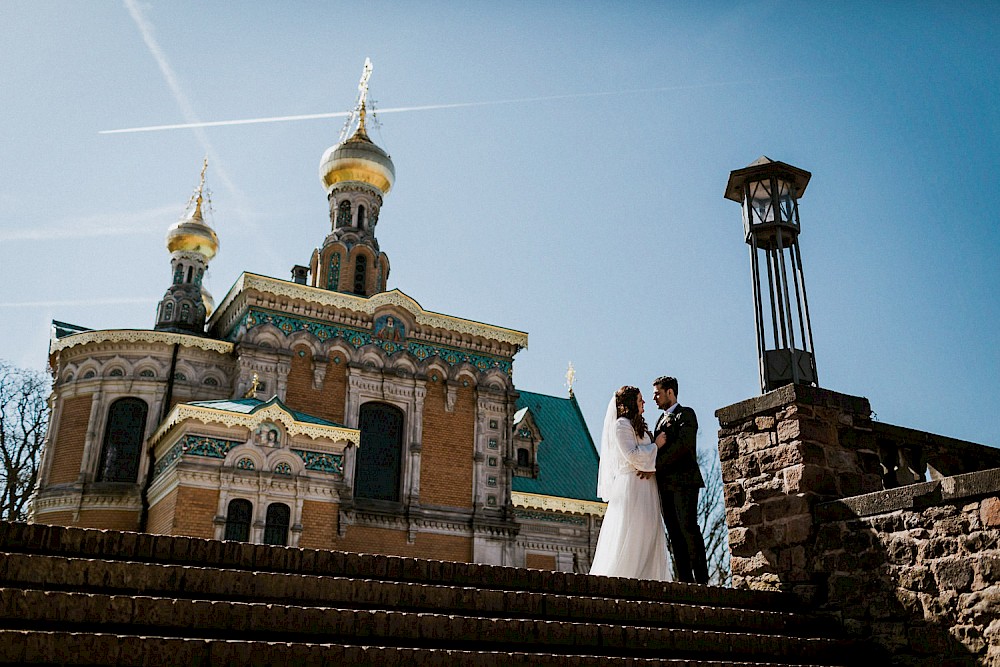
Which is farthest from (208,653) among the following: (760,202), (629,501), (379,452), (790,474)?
(379,452)

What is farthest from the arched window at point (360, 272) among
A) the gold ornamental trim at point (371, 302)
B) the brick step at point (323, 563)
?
the brick step at point (323, 563)

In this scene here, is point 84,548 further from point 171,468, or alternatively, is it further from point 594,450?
point 594,450

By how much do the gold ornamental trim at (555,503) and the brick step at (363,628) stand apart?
21663 millimetres

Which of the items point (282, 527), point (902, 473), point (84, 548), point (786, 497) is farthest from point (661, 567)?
point (282, 527)

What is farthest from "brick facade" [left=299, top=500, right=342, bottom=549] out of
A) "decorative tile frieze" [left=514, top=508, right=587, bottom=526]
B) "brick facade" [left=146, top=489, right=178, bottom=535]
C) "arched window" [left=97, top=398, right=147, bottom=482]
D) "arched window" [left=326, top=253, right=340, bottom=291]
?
"arched window" [left=326, top=253, right=340, bottom=291]

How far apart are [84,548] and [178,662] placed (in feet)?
4.23

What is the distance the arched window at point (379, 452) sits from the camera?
25000 millimetres

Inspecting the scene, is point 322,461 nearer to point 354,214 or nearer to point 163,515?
point 163,515

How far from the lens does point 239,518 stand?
2030cm

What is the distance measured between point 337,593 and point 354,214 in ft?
83.9

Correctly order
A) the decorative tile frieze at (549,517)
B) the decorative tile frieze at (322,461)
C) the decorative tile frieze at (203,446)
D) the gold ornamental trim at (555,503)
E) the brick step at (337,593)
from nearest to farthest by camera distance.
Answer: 1. the brick step at (337,593)
2. the decorative tile frieze at (203,446)
3. the decorative tile frieze at (322,461)
4. the gold ornamental trim at (555,503)
5. the decorative tile frieze at (549,517)

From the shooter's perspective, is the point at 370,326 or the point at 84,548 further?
the point at 370,326

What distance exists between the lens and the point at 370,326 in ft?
86.1

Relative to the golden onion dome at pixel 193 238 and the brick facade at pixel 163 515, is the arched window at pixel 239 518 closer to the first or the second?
the brick facade at pixel 163 515
